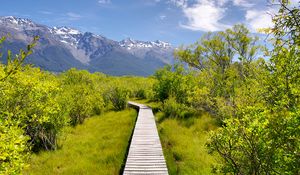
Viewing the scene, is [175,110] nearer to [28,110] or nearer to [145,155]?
[145,155]

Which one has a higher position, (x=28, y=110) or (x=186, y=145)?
(x=28, y=110)

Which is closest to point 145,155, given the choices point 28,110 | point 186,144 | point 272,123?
point 186,144

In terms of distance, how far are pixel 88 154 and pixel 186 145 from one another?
6.67 meters

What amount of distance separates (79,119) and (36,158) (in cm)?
1249

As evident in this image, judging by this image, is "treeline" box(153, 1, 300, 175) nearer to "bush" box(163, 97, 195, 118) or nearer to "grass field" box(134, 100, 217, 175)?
"grass field" box(134, 100, 217, 175)

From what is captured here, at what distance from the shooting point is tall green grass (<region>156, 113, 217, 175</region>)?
14453 mm

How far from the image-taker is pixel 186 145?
18.5 metres

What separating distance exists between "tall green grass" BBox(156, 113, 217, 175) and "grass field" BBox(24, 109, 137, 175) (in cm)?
301

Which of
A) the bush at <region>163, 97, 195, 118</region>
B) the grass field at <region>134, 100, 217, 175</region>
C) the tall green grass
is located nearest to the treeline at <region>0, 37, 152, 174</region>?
the grass field at <region>134, 100, 217, 175</region>

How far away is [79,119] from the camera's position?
29.7 m

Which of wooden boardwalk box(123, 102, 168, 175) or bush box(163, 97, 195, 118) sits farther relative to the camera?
bush box(163, 97, 195, 118)

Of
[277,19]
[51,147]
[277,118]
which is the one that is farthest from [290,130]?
[51,147]

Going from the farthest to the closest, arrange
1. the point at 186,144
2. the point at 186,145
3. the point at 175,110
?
the point at 175,110 < the point at 186,144 < the point at 186,145

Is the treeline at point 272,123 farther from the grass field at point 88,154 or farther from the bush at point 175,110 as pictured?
the bush at point 175,110
